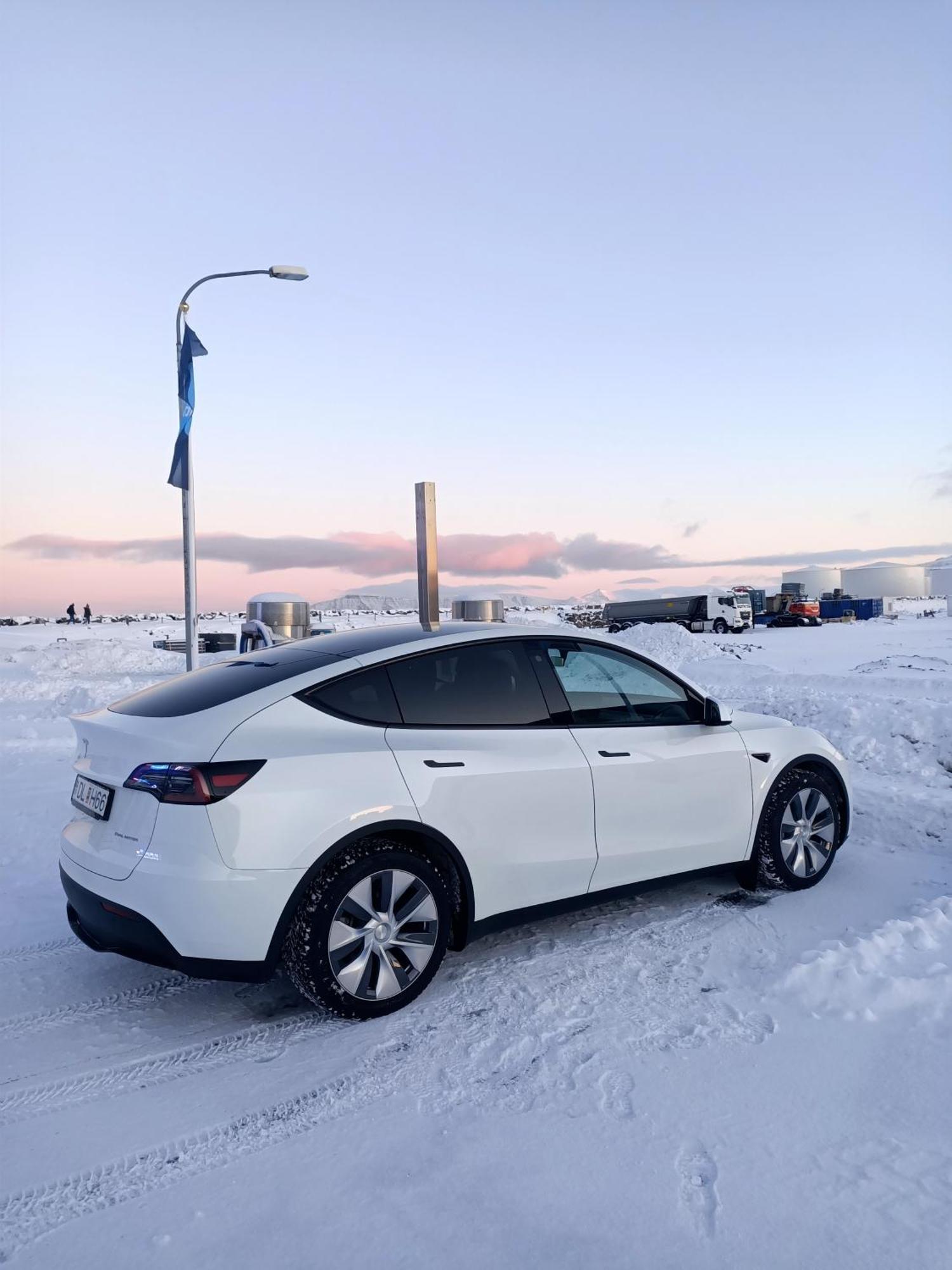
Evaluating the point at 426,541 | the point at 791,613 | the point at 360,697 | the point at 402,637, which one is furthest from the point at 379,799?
the point at 791,613

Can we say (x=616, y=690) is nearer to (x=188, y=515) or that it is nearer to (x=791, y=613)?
(x=188, y=515)

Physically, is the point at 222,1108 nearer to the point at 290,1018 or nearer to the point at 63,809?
the point at 290,1018

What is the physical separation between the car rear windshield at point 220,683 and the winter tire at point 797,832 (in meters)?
2.86

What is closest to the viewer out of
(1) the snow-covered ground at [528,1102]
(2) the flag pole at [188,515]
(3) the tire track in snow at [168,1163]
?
(1) the snow-covered ground at [528,1102]

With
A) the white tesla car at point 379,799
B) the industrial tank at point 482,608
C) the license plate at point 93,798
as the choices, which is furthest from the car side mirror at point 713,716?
the industrial tank at point 482,608

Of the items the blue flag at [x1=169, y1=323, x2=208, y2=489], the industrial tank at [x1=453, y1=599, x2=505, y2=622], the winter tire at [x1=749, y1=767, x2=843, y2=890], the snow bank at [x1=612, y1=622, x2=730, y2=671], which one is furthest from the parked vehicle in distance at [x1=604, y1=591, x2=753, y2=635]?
the winter tire at [x1=749, y1=767, x2=843, y2=890]

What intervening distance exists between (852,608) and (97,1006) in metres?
60.8

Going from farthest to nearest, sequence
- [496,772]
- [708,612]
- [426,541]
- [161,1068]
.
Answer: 1. [708,612]
2. [426,541]
3. [496,772]
4. [161,1068]

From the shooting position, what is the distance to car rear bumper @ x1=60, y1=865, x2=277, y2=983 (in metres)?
3.52

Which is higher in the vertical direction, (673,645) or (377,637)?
(377,637)

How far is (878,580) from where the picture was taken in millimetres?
91438

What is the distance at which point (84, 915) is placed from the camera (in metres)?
3.85

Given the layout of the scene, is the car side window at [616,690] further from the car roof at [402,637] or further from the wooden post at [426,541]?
the wooden post at [426,541]

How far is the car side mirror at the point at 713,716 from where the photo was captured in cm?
495
